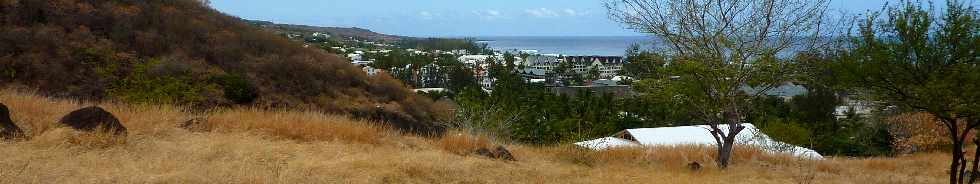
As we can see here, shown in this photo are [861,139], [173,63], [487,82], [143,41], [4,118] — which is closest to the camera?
[4,118]

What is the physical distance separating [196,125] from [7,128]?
7.64 ft

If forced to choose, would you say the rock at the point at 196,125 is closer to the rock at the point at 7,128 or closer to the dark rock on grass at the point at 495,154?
the rock at the point at 7,128

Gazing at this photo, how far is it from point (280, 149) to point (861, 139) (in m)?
33.7

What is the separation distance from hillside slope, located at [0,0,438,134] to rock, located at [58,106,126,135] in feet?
24.9

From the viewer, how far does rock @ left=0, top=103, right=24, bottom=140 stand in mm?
6754

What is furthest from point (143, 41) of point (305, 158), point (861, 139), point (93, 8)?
point (861, 139)

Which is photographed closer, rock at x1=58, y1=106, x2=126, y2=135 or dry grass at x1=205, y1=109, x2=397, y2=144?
rock at x1=58, y1=106, x2=126, y2=135

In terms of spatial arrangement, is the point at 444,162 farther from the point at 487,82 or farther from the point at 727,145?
the point at 487,82

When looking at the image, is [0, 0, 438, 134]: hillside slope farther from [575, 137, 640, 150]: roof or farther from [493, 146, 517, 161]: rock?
[493, 146, 517, 161]: rock

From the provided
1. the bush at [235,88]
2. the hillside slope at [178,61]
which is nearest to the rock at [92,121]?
the hillside slope at [178,61]

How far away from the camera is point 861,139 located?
3419 cm

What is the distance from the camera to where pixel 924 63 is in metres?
7.90

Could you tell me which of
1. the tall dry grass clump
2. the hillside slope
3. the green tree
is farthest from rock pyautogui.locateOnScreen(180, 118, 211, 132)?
the green tree

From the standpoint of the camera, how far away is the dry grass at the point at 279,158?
5637 millimetres
